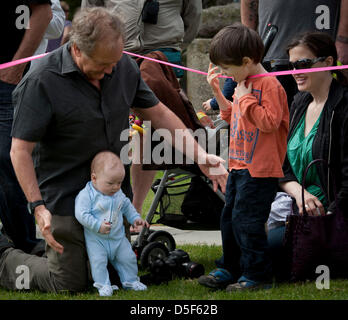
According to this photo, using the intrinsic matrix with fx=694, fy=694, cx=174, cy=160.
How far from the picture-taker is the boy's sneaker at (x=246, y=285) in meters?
3.89

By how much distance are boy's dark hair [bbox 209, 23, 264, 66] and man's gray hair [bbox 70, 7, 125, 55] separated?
1.79 feet

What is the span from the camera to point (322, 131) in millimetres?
4164

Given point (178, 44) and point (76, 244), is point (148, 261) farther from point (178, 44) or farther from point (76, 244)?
point (178, 44)

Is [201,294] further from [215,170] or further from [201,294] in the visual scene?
[215,170]

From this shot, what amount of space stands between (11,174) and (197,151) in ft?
4.30

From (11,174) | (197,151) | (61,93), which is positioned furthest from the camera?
(11,174)

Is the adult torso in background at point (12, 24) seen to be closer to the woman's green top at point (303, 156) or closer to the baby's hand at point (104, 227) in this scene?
the baby's hand at point (104, 227)

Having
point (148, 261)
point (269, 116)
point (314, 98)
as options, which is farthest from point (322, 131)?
point (148, 261)

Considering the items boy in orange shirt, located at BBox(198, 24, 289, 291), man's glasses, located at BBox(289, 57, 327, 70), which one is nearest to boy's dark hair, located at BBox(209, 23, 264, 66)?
boy in orange shirt, located at BBox(198, 24, 289, 291)

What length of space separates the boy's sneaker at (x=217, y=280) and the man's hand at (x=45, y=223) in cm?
88

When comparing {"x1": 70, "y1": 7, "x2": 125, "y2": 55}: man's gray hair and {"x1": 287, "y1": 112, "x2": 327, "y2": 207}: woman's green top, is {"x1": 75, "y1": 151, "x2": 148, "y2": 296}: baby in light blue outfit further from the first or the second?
{"x1": 287, "y1": 112, "x2": 327, "y2": 207}: woman's green top

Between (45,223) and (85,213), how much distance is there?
299 millimetres

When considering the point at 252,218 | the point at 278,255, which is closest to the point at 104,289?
the point at 252,218

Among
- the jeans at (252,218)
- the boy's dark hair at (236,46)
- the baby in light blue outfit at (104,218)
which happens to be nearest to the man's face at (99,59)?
the baby in light blue outfit at (104,218)
